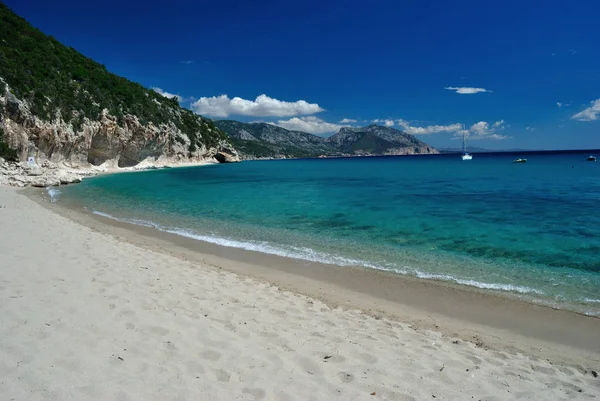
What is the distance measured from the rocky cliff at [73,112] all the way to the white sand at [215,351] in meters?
33.4

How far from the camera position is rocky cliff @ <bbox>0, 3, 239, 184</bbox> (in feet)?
138

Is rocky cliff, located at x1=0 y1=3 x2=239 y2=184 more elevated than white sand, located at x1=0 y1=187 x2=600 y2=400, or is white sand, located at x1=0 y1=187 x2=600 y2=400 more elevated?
rocky cliff, located at x1=0 y1=3 x2=239 y2=184

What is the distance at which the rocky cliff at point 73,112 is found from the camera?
138 feet

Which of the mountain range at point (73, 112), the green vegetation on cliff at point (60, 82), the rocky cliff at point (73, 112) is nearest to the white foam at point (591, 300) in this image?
the rocky cliff at point (73, 112)

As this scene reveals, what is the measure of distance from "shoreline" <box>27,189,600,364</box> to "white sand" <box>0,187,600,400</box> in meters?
0.62

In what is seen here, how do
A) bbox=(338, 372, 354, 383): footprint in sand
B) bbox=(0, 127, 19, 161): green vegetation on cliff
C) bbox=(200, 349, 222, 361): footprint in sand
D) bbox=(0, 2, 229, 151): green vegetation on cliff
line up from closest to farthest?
bbox=(338, 372, 354, 383): footprint in sand, bbox=(200, 349, 222, 361): footprint in sand, bbox=(0, 127, 19, 161): green vegetation on cliff, bbox=(0, 2, 229, 151): green vegetation on cliff

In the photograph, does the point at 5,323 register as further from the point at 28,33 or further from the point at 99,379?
the point at 28,33

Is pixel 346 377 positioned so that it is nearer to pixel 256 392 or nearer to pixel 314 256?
pixel 256 392

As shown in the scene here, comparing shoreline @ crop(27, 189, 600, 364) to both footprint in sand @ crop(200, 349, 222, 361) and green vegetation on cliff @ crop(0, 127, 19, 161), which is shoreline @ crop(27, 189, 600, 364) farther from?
green vegetation on cliff @ crop(0, 127, 19, 161)

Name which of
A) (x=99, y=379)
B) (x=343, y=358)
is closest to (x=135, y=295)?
(x=99, y=379)

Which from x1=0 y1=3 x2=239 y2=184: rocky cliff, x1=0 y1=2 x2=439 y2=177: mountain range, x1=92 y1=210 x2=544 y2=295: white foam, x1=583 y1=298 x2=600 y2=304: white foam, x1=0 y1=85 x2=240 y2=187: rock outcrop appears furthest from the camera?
x1=0 y1=3 x2=239 y2=184: rocky cliff

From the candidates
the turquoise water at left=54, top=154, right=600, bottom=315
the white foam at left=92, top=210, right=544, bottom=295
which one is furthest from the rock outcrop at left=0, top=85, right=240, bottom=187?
the white foam at left=92, top=210, right=544, bottom=295

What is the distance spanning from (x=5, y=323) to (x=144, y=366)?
214cm

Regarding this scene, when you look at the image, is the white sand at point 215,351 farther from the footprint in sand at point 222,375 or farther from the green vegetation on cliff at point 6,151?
the green vegetation on cliff at point 6,151
